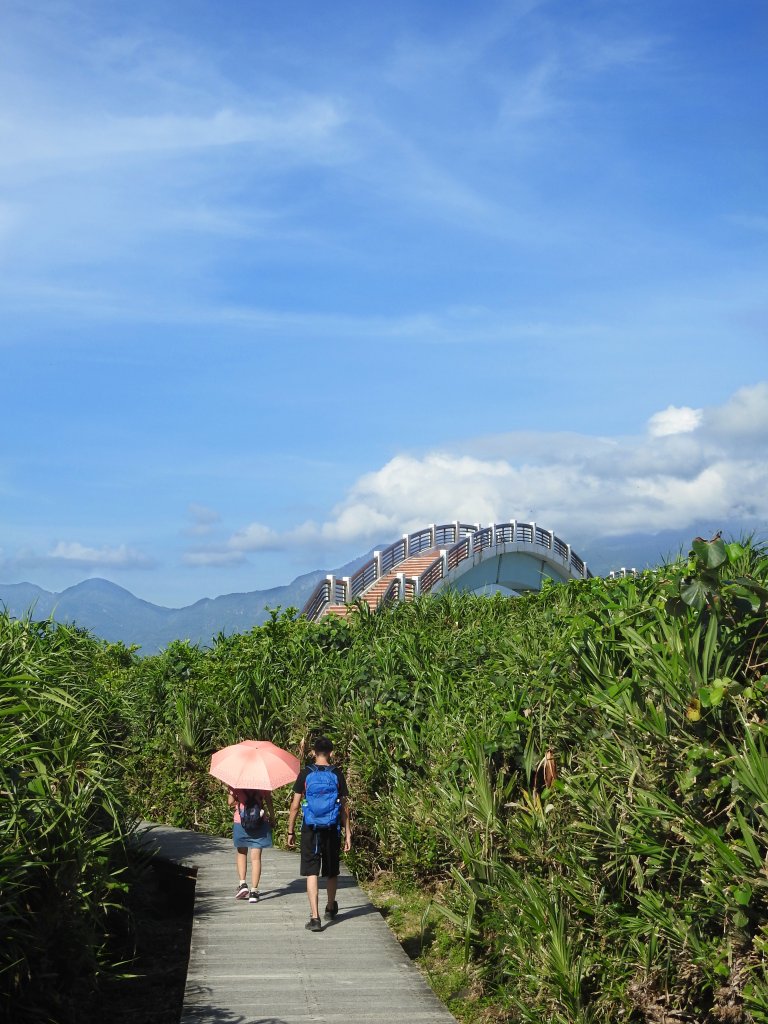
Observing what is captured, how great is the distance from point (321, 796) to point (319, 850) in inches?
17.6

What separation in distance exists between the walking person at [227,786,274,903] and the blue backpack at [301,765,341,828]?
887 mm

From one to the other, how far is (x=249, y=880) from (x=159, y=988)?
4.37 ft

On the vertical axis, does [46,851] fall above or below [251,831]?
above

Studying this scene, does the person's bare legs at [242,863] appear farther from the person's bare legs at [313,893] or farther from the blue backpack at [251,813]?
the person's bare legs at [313,893]

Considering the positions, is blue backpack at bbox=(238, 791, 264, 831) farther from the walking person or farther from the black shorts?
the black shorts

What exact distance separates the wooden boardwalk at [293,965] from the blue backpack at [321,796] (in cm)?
88

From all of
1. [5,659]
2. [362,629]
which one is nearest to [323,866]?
[5,659]

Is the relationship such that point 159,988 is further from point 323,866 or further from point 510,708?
point 510,708

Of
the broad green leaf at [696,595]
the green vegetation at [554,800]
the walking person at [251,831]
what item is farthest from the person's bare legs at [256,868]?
the broad green leaf at [696,595]

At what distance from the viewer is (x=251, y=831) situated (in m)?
10.0

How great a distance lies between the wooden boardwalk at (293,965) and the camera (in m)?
7.27

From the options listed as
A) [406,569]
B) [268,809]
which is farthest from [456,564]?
[268,809]

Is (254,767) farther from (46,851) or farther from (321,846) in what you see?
(46,851)

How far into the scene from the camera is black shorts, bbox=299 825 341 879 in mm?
9164
